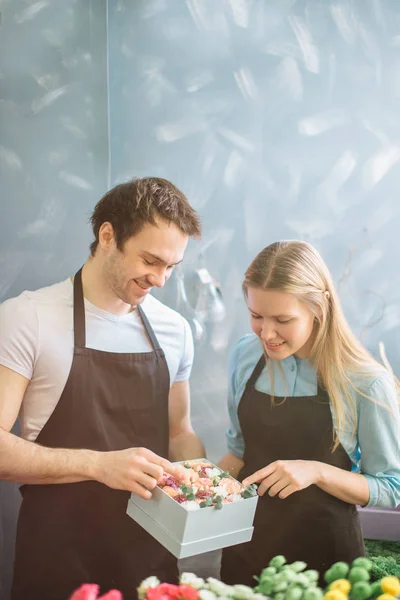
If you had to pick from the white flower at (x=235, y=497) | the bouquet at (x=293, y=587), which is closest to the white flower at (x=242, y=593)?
the bouquet at (x=293, y=587)

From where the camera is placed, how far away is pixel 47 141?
177 cm

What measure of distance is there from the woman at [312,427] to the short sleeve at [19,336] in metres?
0.55

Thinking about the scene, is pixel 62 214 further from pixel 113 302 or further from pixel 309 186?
pixel 309 186

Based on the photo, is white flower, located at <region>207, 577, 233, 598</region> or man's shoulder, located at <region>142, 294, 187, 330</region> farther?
man's shoulder, located at <region>142, 294, 187, 330</region>

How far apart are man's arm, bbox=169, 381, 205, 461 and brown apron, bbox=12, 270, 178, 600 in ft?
0.72

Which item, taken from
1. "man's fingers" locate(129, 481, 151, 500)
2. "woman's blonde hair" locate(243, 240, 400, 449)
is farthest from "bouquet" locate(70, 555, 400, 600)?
"woman's blonde hair" locate(243, 240, 400, 449)

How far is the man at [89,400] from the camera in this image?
146 centimetres

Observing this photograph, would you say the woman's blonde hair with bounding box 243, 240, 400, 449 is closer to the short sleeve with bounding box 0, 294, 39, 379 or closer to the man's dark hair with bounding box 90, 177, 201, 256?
the man's dark hair with bounding box 90, 177, 201, 256

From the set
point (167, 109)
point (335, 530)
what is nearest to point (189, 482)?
point (335, 530)

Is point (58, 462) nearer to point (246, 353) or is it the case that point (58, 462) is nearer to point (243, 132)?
point (246, 353)

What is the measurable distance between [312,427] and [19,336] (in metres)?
0.76

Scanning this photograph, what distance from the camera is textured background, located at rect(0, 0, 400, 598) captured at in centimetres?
187

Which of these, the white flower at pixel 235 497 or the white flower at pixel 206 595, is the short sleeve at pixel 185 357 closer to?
the white flower at pixel 235 497

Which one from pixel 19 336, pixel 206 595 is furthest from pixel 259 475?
pixel 19 336
